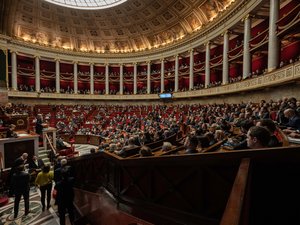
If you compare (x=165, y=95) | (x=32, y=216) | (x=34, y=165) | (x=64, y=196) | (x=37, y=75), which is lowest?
(x=32, y=216)

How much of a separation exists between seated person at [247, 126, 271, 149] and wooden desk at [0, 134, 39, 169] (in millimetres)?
8576

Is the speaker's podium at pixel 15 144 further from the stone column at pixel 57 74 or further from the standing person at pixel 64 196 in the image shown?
the stone column at pixel 57 74

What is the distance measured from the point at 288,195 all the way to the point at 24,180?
5.68m

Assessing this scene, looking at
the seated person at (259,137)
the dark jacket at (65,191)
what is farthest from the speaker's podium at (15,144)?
the seated person at (259,137)

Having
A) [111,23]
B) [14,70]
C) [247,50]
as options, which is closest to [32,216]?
[247,50]

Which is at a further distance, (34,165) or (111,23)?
(111,23)

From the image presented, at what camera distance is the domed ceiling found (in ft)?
60.4

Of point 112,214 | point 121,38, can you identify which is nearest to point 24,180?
point 112,214

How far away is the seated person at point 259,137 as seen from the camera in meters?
1.73

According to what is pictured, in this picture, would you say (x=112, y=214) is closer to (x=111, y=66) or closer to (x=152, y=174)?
(x=152, y=174)

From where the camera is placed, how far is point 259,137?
1745 millimetres

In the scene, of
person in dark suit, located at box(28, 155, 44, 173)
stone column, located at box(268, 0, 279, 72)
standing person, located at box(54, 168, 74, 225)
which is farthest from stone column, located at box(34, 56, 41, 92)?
stone column, located at box(268, 0, 279, 72)

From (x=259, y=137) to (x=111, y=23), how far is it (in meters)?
26.4

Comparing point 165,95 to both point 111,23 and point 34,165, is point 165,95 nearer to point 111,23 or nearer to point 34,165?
point 111,23
